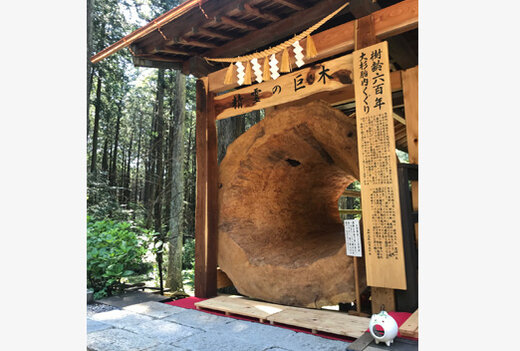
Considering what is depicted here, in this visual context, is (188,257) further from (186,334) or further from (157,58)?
(186,334)

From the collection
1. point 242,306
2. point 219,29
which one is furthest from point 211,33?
point 242,306

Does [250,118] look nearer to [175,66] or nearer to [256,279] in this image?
[175,66]

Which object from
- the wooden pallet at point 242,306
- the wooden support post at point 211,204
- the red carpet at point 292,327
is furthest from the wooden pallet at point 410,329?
the wooden support post at point 211,204

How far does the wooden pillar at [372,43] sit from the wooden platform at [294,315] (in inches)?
8.7

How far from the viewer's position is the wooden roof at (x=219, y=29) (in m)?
4.05

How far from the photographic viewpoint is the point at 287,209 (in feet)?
20.0

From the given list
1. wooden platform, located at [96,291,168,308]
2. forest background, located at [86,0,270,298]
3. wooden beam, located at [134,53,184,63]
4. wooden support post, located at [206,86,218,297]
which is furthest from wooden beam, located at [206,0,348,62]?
wooden platform, located at [96,291,168,308]

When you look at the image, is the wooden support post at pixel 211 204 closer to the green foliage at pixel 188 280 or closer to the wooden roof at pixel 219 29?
the wooden roof at pixel 219 29

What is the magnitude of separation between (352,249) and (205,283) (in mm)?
2276

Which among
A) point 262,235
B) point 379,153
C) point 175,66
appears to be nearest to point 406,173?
point 379,153

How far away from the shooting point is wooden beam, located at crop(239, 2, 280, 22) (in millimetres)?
3966

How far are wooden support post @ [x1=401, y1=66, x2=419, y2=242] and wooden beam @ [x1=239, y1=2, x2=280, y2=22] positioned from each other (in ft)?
5.97

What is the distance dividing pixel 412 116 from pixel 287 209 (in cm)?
307

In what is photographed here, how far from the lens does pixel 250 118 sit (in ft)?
42.3
